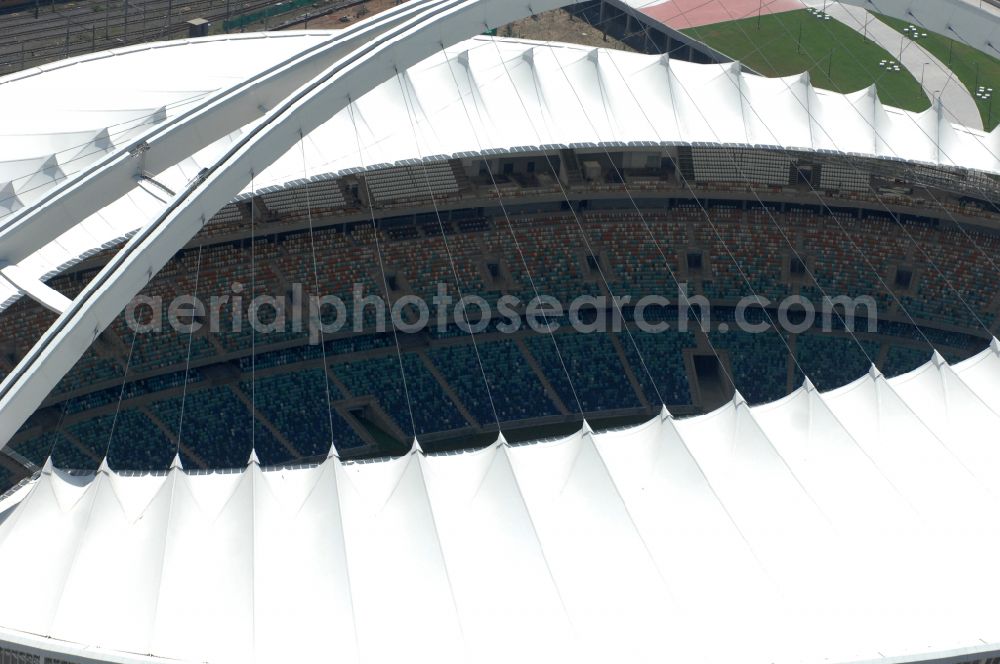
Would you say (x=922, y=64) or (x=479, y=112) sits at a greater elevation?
(x=922, y=64)

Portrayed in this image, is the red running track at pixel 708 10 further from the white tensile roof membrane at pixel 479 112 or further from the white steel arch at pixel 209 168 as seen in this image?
the white steel arch at pixel 209 168

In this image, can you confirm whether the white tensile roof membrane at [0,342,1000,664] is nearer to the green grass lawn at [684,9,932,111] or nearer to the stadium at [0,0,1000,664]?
the stadium at [0,0,1000,664]

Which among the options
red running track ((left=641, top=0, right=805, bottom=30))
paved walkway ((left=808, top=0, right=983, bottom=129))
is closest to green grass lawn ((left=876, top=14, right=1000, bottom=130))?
paved walkway ((left=808, top=0, right=983, bottom=129))

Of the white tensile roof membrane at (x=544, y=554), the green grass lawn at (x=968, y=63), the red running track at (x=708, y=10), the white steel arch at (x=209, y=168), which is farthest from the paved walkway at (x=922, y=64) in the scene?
the white tensile roof membrane at (x=544, y=554)

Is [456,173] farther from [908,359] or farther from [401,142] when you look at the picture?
[908,359]

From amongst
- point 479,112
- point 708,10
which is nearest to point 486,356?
point 479,112

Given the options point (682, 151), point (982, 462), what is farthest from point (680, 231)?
point (982, 462)

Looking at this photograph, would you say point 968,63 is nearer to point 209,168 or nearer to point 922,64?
point 922,64
